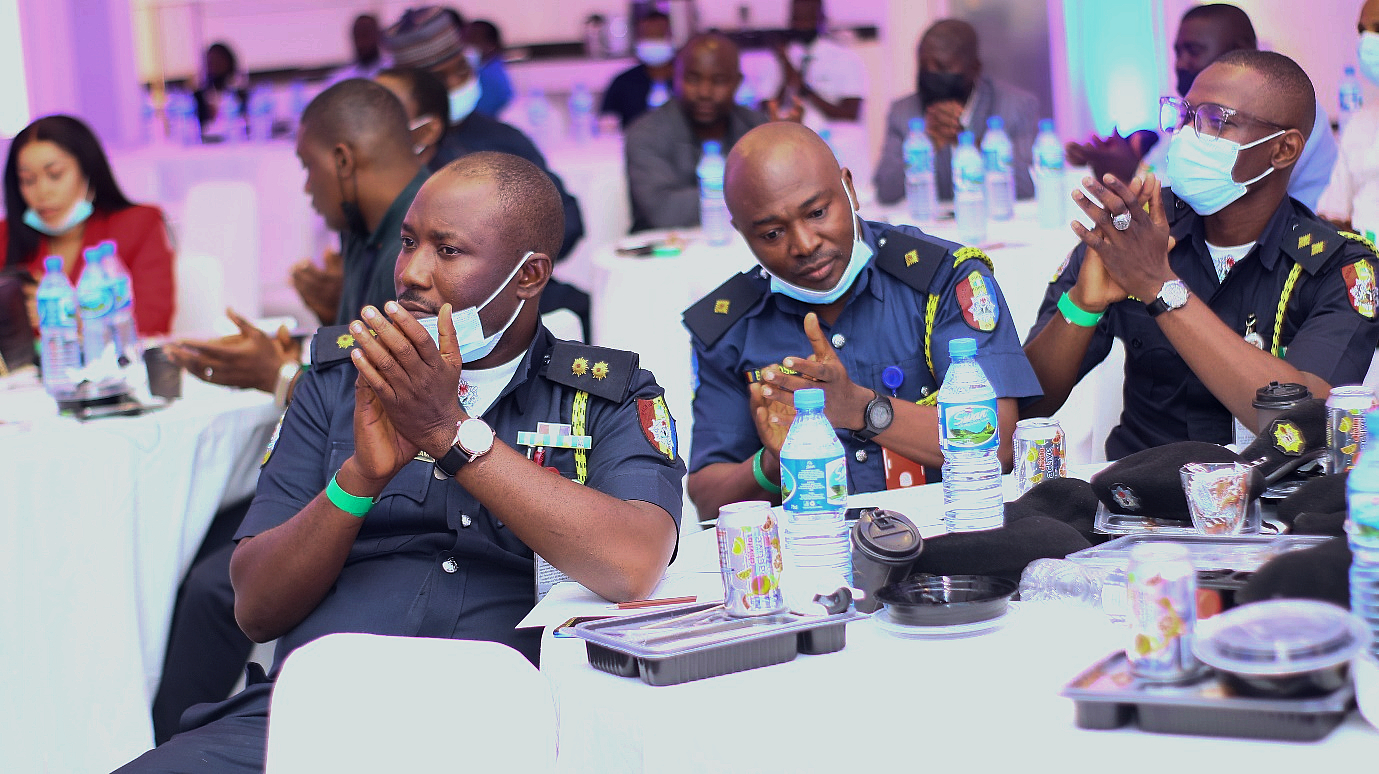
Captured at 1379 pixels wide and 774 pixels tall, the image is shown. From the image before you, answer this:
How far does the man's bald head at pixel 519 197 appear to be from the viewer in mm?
2186

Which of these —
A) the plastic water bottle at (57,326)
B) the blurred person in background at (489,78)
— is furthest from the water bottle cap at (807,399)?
the blurred person in background at (489,78)

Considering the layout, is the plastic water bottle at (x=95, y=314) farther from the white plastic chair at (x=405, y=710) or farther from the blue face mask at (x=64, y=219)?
the white plastic chair at (x=405, y=710)

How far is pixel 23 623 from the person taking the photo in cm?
293

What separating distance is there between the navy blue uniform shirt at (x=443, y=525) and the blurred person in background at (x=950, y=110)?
3415 millimetres

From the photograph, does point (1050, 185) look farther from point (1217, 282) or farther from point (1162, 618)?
point (1162, 618)

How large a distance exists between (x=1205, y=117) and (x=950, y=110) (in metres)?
2.60

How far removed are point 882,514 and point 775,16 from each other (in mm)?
9788

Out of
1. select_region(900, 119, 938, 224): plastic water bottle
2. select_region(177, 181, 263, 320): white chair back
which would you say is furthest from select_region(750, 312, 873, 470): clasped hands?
select_region(177, 181, 263, 320): white chair back

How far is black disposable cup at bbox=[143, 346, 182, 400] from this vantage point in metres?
3.38

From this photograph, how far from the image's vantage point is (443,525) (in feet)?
6.88

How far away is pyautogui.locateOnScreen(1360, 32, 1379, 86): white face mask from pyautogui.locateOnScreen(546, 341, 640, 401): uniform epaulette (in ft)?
10.6

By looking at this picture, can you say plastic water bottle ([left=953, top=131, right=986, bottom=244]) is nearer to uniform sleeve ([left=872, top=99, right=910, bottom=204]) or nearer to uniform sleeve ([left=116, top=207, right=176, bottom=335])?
uniform sleeve ([left=872, top=99, right=910, bottom=204])

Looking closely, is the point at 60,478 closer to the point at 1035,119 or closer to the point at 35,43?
the point at 1035,119

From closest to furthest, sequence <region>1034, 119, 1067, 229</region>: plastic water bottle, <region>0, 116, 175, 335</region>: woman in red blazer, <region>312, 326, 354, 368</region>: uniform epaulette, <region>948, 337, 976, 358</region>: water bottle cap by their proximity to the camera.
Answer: <region>948, 337, 976, 358</region>: water bottle cap
<region>312, 326, 354, 368</region>: uniform epaulette
<region>1034, 119, 1067, 229</region>: plastic water bottle
<region>0, 116, 175, 335</region>: woman in red blazer
